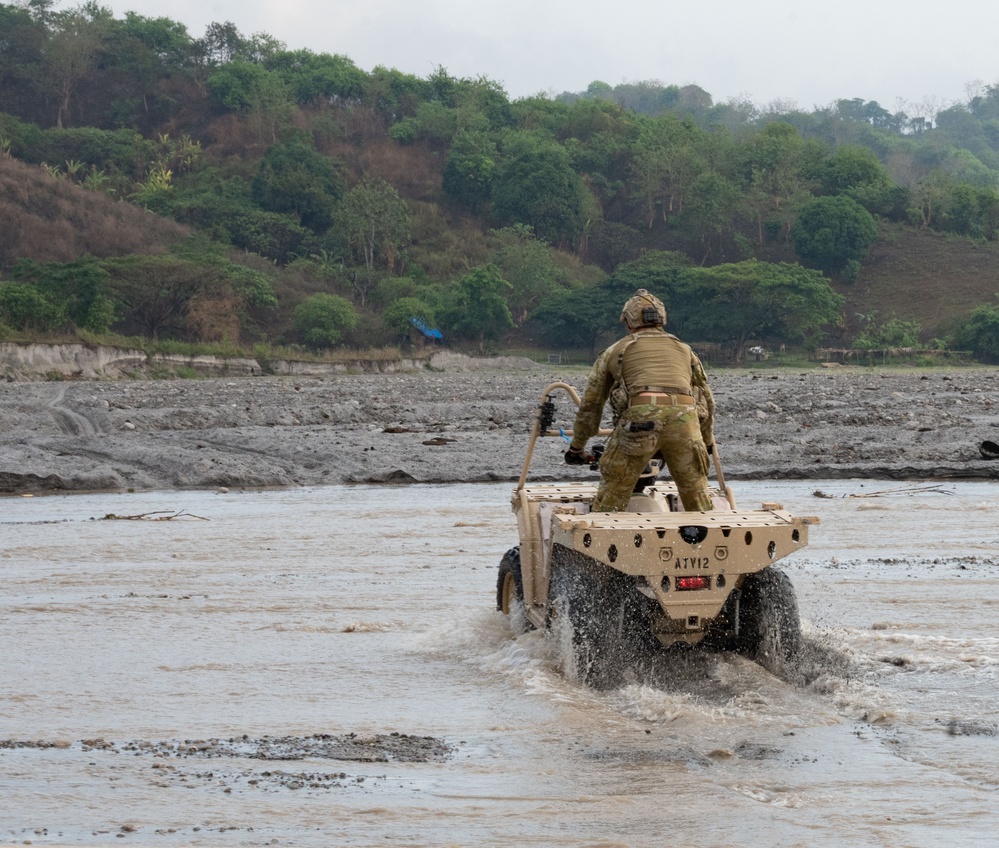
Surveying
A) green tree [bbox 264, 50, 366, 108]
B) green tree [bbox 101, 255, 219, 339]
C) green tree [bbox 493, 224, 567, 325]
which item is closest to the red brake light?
green tree [bbox 101, 255, 219, 339]

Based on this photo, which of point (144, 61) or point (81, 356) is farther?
point (144, 61)

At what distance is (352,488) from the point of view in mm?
19219

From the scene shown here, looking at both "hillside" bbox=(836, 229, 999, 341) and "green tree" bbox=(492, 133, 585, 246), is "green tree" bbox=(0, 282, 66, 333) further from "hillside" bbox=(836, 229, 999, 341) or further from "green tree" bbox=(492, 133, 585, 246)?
"green tree" bbox=(492, 133, 585, 246)

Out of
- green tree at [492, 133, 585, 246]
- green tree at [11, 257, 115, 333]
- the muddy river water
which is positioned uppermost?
green tree at [492, 133, 585, 246]

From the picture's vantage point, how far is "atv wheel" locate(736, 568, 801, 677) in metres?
7.39

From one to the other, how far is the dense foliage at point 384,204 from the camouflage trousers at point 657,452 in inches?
2402

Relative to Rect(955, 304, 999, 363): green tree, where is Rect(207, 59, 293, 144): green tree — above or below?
above

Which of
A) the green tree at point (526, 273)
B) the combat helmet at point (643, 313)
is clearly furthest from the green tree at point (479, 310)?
the combat helmet at point (643, 313)

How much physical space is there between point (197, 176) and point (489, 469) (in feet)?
355

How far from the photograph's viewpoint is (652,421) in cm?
741

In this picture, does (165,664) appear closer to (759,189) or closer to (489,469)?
(489,469)

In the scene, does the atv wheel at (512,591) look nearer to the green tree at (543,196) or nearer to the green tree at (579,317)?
the green tree at (579,317)

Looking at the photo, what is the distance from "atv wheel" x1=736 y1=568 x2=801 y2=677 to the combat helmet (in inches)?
58.3

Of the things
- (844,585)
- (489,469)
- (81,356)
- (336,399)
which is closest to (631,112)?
(81,356)
